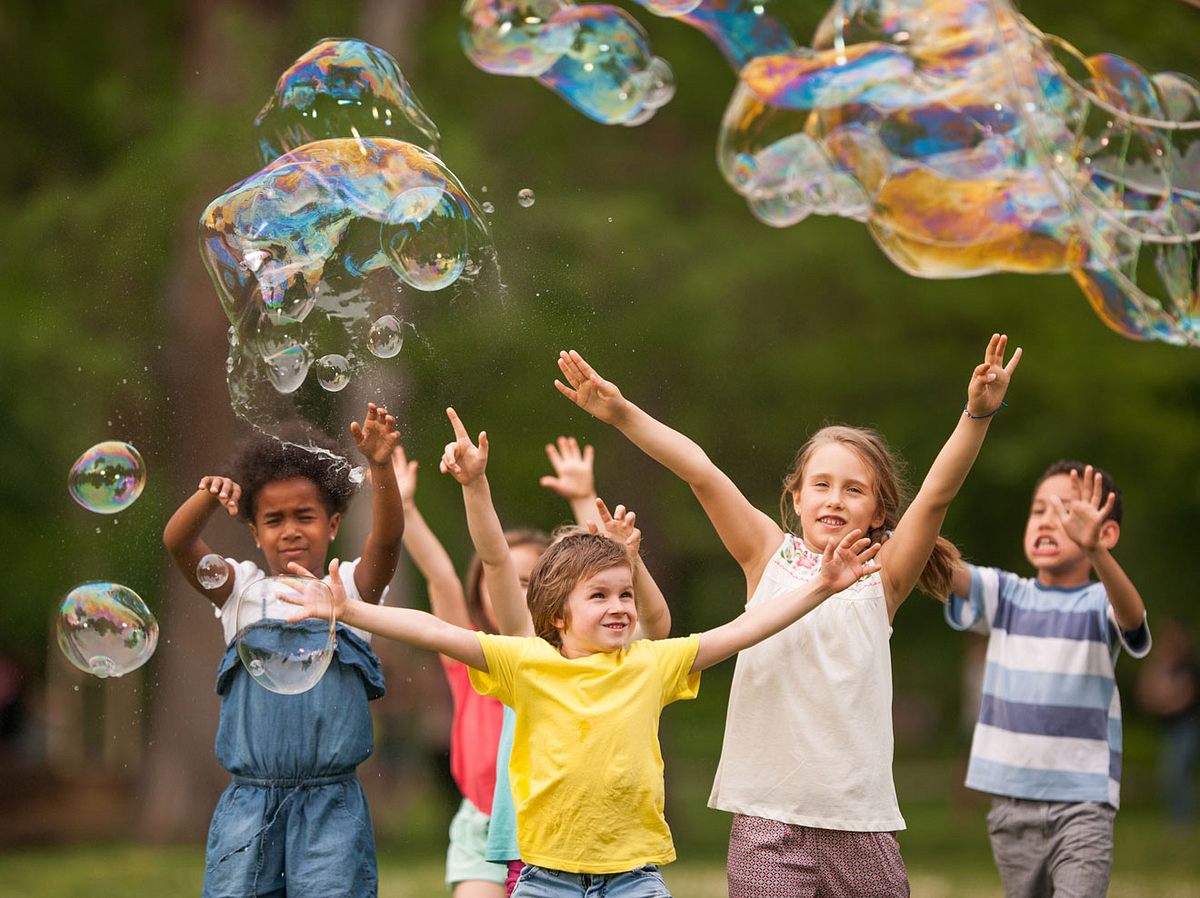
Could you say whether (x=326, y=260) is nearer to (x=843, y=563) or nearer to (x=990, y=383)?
(x=843, y=563)

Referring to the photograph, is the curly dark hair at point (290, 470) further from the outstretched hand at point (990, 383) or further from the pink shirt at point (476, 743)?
the outstretched hand at point (990, 383)

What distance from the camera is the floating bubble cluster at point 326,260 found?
4848 mm

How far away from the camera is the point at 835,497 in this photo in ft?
14.5

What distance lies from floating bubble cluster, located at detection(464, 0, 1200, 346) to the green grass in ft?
13.3

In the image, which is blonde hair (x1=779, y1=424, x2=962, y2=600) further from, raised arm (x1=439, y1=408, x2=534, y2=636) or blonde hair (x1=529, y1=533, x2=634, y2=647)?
raised arm (x1=439, y1=408, x2=534, y2=636)

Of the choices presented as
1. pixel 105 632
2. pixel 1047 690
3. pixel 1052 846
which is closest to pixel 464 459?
pixel 105 632

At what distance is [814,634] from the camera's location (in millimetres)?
4344

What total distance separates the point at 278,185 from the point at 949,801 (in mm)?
16381

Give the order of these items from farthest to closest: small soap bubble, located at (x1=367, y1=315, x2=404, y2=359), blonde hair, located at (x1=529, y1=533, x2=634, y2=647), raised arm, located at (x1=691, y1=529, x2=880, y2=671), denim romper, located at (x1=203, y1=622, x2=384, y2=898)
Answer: small soap bubble, located at (x1=367, y1=315, x2=404, y2=359) → denim romper, located at (x1=203, y1=622, x2=384, y2=898) → blonde hair, located at (x1=529, y1=533, x2=634, y2=647) → raised arm, located at (x1=691, y1=529, x2=880, y2=671)

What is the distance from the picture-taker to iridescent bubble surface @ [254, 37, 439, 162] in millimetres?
5215

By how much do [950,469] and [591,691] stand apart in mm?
1058

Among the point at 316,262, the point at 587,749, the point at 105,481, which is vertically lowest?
the point at 587,749

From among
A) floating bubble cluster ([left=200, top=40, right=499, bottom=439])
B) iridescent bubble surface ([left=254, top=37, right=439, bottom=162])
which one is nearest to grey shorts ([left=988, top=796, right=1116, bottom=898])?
floating bubble cluster ([left=200, top=40, right=499, bottom=439])

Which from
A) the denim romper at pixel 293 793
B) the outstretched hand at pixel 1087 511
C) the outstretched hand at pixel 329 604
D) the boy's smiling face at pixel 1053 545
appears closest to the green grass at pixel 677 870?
the boy's smiling face at pixel 1053 545
